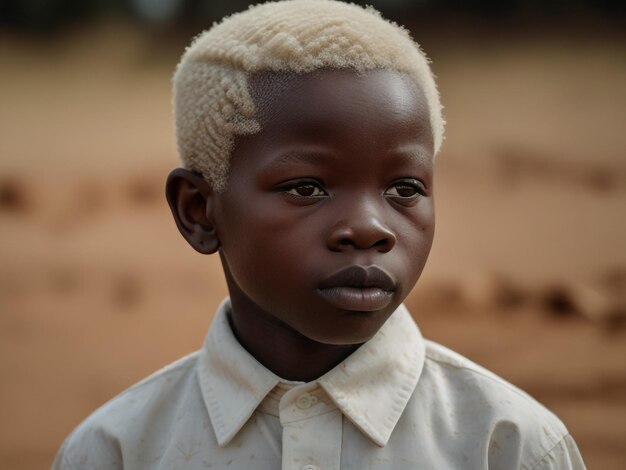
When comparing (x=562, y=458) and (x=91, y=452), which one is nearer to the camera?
(x=562, y=458)


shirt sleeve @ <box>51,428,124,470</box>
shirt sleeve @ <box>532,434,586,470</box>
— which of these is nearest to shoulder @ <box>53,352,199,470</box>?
shirt sleeve @ <box>51,428,124,470</box>

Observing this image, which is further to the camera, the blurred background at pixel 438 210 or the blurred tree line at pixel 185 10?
the blurred tree line at pixel 185 10

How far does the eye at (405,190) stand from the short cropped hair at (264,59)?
143 millimetres

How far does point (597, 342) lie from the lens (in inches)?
183

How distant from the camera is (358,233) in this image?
1.56 m

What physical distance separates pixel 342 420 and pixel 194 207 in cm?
49

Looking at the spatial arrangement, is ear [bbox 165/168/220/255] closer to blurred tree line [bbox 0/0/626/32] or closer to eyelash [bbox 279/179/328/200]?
eyelash [bbox 279/179/328/200]

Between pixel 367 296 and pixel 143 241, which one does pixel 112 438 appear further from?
pixel 143 241

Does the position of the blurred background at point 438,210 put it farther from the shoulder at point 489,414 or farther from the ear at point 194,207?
the ear at point 194,207

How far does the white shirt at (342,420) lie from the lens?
1.66 metres

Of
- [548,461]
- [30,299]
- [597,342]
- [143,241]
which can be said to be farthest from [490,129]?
[548,461]

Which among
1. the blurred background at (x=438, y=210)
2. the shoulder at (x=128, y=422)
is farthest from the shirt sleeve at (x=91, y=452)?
the blurred background at (x=438, y=210)

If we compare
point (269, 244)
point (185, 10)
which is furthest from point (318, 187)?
point (185, 10)

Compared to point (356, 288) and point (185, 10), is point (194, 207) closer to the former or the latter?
point (356, 288)
